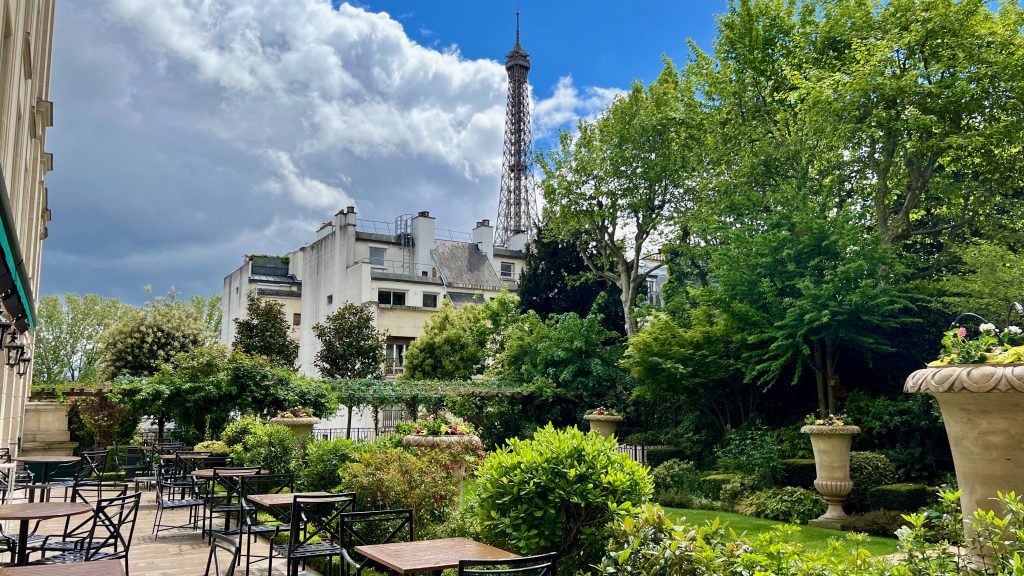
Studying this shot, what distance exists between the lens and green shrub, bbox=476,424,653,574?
6.48 meters

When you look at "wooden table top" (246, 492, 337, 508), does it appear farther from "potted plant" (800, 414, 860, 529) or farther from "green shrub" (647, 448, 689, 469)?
"green shrub" (647, 448, 689, 469)

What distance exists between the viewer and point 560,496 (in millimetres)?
6488

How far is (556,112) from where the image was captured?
28.5 m

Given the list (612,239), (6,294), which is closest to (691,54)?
(612,239)

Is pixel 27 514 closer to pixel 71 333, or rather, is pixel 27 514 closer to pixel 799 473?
pixel 799 473

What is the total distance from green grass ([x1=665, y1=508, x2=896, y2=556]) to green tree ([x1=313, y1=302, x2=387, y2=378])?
69.0ft

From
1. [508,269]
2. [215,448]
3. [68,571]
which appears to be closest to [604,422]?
[215,448]

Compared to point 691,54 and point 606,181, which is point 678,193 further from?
point 691,54

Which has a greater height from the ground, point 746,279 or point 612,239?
point 612,239

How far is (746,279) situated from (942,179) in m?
6.00

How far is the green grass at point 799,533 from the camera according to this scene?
11172mm

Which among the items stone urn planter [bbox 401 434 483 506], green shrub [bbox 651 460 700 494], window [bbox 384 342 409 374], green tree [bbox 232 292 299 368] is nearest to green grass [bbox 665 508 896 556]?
green shrub [bbox 651 460 700 494]

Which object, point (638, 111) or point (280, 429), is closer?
point (280, 429)

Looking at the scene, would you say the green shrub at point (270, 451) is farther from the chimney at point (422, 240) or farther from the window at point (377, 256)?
the chimney at point (422, 240)
